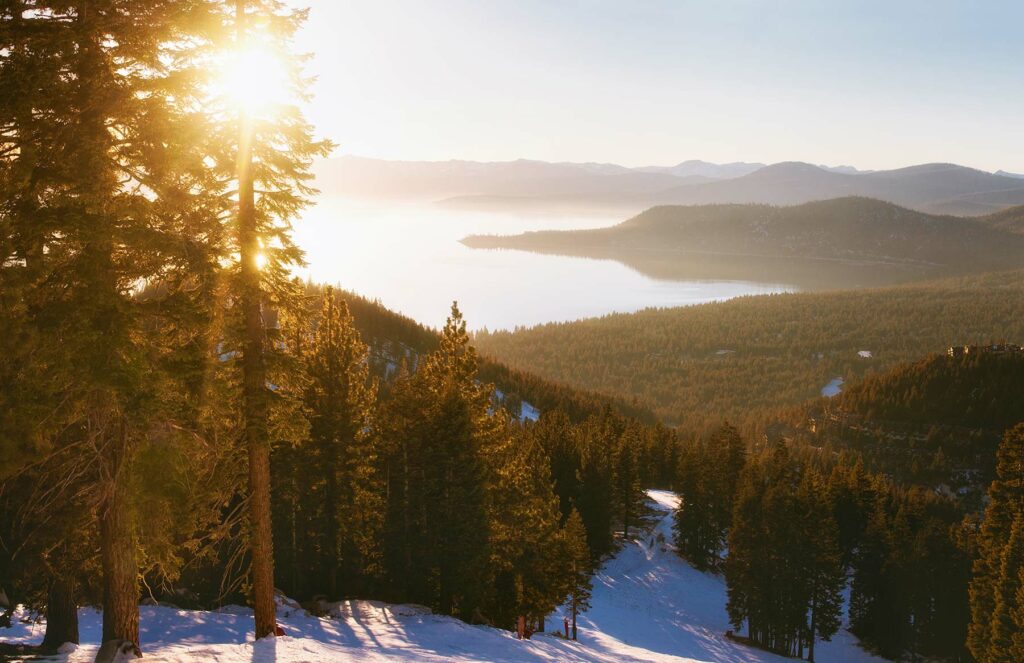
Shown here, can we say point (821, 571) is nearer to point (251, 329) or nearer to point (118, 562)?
point (251, 329)

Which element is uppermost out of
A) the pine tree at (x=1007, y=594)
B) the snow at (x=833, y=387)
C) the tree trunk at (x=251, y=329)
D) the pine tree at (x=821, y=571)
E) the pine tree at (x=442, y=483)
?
the tree trunk at (x=251, y=329)

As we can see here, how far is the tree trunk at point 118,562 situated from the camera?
11.7 m

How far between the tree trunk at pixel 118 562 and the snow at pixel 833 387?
622 feet

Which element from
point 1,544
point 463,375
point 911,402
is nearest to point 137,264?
point 1,544

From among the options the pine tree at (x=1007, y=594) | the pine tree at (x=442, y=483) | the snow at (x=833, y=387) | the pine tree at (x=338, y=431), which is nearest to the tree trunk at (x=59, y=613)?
the pine tree at (x=338, y=431)

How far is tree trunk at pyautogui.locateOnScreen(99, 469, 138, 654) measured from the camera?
1174 centimetres

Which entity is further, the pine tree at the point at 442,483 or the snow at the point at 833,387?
the snow at the point at 833,387

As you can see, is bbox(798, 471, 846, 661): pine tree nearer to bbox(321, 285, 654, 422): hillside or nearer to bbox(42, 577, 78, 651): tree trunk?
bbox(321, 285, 654, 422): hillside

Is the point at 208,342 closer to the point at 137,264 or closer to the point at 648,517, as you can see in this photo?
the point at 137,264

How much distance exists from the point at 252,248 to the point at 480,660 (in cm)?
1260

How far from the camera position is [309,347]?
2523cm

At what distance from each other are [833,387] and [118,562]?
19921 centimetres

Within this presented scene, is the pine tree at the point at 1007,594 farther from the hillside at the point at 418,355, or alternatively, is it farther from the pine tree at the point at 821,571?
the hillside at the point at 418,355

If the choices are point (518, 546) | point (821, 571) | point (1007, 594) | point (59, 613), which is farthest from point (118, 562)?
point (821, 571)
